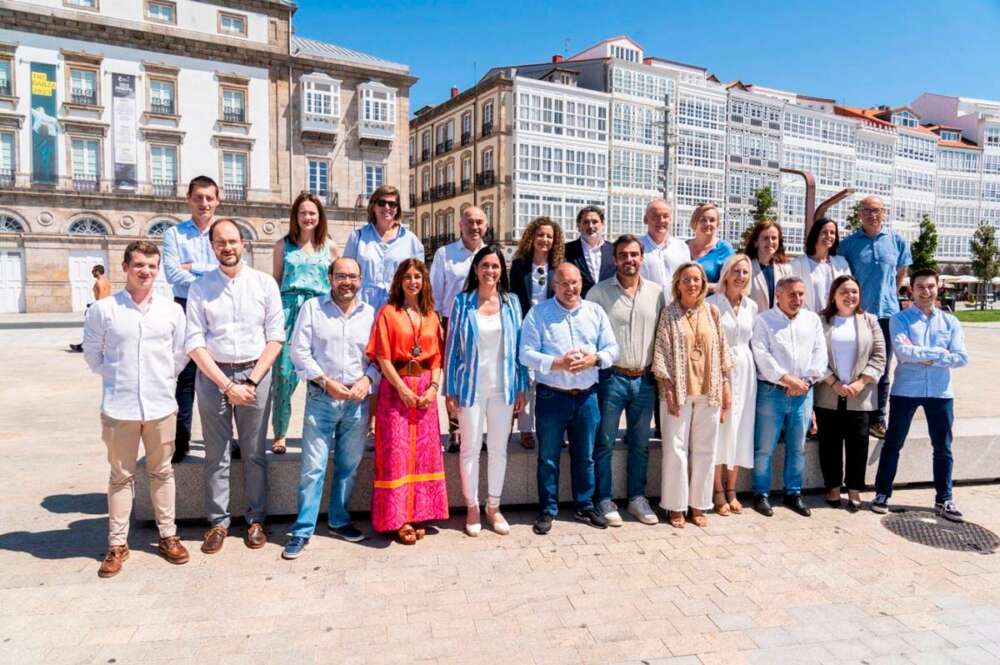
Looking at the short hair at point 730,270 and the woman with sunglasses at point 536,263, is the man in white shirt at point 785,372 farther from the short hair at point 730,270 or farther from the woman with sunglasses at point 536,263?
the woman with sunglasses at point 536,263

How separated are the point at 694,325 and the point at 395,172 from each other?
36279 millimetres

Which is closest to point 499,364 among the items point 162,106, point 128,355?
point 128,355

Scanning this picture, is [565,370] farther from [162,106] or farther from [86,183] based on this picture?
[162,106]

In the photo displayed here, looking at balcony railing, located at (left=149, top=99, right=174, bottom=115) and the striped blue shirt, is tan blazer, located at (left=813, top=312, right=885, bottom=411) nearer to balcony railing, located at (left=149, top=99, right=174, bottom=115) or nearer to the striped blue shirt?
the striped blue shirt

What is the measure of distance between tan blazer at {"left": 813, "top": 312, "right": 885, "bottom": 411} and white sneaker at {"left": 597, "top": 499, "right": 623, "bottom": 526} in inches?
76.6

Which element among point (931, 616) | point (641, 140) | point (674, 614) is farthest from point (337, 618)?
point (641, 140)

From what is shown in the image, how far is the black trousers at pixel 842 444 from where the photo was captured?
5520 mm

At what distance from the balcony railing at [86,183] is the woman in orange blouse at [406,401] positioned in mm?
34778

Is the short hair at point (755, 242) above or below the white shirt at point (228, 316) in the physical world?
above

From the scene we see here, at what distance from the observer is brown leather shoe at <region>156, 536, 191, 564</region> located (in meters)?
4.33

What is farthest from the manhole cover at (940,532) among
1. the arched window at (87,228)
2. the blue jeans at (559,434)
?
the arched window at (87,228)

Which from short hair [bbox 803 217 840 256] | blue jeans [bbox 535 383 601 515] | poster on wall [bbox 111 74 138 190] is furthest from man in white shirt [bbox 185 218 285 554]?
poster on wall [bbox 111 74 138 190]

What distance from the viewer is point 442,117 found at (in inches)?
1978

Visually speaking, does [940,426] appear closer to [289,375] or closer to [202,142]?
[289,375]
